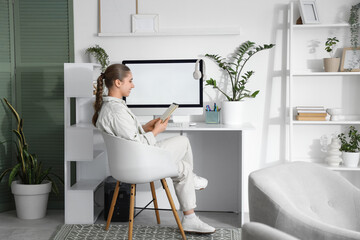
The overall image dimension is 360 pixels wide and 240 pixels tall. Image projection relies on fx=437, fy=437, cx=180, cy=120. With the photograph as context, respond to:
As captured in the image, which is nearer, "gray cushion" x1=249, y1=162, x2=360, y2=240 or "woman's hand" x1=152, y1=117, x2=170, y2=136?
"gray cushion" x1=249, y1=162, x2=360, y2=240

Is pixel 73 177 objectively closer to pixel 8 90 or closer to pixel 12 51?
pixel 8 90

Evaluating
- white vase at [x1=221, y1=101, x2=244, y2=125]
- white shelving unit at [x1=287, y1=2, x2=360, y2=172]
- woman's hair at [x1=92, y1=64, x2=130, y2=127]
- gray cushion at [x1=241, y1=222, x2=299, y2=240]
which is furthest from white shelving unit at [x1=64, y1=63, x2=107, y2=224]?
gray cushion at [x1=241, y1=222, x2=299, y2=240]

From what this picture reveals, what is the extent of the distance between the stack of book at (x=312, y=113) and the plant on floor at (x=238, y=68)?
0.39m

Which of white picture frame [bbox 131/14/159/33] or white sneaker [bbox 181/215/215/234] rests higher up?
white picture frame [bbox 131/14/159/33]

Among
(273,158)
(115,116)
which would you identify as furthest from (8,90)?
(273,158)

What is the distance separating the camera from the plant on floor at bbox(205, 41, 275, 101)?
11.2ft

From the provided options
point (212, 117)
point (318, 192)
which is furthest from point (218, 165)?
point (318, 192)

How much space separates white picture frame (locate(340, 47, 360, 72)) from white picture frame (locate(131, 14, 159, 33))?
4.90 feet

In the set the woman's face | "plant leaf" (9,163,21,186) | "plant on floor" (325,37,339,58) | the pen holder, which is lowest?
"plant leaf" (9,163,21,186)

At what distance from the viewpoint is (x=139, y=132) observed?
2.84 meters

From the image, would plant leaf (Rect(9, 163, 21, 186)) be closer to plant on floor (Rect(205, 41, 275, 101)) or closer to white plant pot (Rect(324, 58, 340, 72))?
plant on floor (Rect(205, 41, 275, 101))

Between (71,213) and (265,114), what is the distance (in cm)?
171

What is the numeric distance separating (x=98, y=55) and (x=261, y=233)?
2688mm

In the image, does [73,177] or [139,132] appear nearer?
[139,132]
